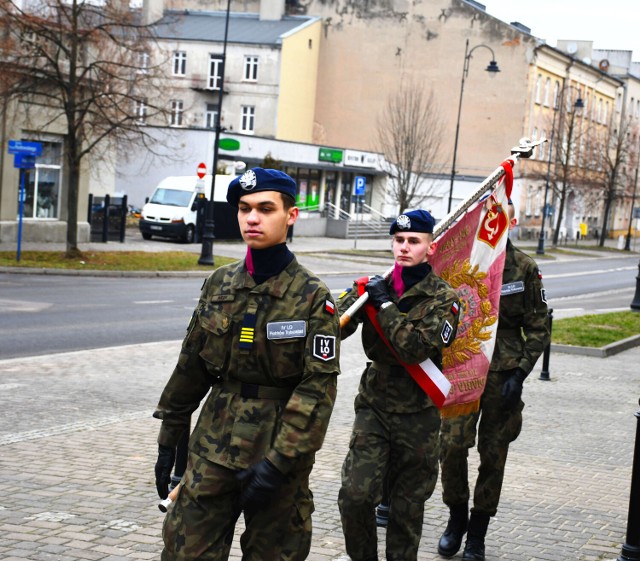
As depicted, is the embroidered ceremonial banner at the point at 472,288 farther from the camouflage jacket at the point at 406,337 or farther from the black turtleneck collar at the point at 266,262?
the black turtleneck collar at the point at 266,262

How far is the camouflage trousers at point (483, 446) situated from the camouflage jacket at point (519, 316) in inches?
5.8

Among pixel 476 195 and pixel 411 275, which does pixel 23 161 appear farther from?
pixel 411 275

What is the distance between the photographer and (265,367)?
14.2 ft

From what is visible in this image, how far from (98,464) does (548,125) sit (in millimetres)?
63775

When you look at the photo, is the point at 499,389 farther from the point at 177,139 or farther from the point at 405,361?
the point at 177,139

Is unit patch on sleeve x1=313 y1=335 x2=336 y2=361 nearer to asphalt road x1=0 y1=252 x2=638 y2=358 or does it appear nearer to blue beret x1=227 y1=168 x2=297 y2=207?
blue beret x1=227 y1=168 x2=297 y2=207

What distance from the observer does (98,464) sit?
8.31 meters

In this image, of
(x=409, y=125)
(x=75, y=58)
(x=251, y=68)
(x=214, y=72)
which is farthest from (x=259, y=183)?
(x=214, y=72)

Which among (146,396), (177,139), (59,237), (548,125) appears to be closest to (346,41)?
(548,125)

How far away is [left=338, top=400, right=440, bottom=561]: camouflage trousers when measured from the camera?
557 cm

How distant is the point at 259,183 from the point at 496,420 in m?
2.97

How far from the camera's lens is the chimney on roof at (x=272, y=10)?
6781 centimetres

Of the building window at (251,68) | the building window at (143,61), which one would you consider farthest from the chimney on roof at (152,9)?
the building window at (143,61)

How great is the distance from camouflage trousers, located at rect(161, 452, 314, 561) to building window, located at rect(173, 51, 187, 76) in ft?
208
